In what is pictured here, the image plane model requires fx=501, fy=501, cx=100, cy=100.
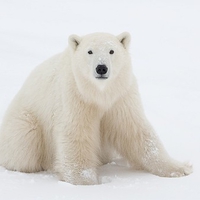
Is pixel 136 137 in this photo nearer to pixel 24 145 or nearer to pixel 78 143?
pixel 78 143

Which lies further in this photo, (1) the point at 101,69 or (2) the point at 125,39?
(2) the point at 125,39

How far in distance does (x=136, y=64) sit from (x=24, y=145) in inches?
254

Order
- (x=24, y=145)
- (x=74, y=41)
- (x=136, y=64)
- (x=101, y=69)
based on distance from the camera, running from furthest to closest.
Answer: (x=136, y=64) → (x=24, y=145) → (x=74, y=41) → (x=101, y=69)

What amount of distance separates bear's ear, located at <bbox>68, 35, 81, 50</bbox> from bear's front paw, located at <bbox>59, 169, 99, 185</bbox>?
1.23 metres

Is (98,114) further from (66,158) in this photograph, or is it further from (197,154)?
(197,154)

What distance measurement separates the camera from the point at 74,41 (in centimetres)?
502

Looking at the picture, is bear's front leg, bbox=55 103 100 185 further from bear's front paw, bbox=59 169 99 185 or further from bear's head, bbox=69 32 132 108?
bear's head, bbox=69 32 132 108

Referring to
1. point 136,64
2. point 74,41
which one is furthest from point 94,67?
point 136,64

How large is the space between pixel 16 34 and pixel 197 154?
31.6ft

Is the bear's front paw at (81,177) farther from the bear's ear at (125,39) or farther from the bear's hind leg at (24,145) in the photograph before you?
the bear's ear at (125,39)

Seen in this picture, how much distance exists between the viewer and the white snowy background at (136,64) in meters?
4.41

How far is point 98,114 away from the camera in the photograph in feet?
16.3

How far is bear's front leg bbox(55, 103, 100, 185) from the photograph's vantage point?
16.0 feet

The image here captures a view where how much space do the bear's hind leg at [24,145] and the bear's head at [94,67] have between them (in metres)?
0.82
